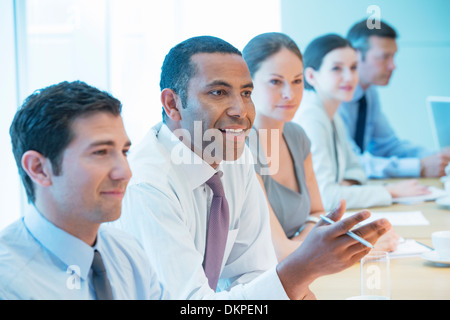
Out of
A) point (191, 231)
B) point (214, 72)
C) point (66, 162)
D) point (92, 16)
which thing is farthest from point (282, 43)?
point (66, 162)

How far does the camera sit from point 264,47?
115 cm

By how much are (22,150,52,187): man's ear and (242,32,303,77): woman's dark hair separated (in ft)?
1.73

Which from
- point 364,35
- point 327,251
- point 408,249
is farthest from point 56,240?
point 364,35

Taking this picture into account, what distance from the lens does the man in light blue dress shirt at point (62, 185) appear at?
0.55 metres

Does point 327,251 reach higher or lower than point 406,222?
higher

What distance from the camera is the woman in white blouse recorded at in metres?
1.75

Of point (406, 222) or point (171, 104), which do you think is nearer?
point (171, 104)

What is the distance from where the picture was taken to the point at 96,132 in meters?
0.55

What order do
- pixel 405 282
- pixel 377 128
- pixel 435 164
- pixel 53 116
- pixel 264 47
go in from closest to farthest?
pixel 53 116 < pixel 405 282 < pixel 264 47 < pixel 435 164 < pixel 377 128

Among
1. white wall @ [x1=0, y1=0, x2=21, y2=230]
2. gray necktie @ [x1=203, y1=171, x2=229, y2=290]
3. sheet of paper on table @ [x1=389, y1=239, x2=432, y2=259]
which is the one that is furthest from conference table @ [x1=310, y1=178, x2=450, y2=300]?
white wall @ [x1=0, y1=0, x2=21, y2=230]

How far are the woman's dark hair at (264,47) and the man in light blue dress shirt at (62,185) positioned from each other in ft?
1.60

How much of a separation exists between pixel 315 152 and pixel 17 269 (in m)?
1.37

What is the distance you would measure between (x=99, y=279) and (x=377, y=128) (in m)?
2.24

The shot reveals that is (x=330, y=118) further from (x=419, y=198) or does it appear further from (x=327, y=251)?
(x=327, y=251)
